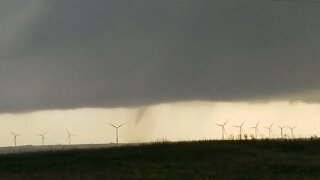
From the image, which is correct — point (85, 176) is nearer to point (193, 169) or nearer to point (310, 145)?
point (193, 169)

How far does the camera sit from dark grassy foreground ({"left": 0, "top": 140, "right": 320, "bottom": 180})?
47.5 m

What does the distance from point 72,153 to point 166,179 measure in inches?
1115

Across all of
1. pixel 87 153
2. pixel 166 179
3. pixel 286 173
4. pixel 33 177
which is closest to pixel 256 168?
pixel 286 173

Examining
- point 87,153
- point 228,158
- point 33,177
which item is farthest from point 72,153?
point 33,177

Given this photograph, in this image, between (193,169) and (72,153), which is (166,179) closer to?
(193,169)

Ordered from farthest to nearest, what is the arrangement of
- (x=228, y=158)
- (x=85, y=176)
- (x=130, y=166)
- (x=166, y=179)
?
(x=228, y=158) → (x=130, y=166) → (x=85, y=176) → (x=166, y=179)

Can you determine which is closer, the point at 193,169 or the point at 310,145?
the point at 193,169

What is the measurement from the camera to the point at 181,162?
58844 mm

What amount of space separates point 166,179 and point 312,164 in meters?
14.8

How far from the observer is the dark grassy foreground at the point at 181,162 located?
47.5m

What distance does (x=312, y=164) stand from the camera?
5319 centimetres

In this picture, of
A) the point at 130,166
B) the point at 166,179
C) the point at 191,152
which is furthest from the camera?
the point at 191,152

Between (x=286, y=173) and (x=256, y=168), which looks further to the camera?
(x=256, y=168)

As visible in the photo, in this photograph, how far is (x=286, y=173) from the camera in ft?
157
